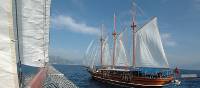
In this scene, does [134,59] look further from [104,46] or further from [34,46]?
[34,46]

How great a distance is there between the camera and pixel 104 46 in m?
97.7

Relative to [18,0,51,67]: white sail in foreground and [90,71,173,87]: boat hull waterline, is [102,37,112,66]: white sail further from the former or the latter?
[18,0,51,67]: white sail in foreground

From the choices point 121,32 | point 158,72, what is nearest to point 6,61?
point 158,72

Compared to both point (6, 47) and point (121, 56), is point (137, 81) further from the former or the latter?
point (6, 47)

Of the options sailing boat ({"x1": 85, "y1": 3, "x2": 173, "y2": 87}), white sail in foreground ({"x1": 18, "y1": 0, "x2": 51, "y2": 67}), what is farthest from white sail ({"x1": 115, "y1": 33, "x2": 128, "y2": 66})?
white sail in foreground ({"x1": 18, "y1": 0, "x2": 51, "y2": 67})

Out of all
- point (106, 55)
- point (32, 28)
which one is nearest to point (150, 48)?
point (106, 55)

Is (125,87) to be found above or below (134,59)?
below

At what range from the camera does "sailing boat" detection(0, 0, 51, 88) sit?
3.08 m

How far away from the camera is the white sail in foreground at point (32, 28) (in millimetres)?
4648

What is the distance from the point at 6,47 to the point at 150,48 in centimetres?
6185

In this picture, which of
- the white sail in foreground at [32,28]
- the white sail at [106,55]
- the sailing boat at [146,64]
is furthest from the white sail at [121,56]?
Answer: the white sail in foreground at [32,28]

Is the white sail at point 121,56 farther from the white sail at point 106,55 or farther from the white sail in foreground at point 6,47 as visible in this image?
the white sail in foreground at point 6,47

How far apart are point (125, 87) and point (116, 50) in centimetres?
Result: 1781

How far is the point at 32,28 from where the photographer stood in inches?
189
